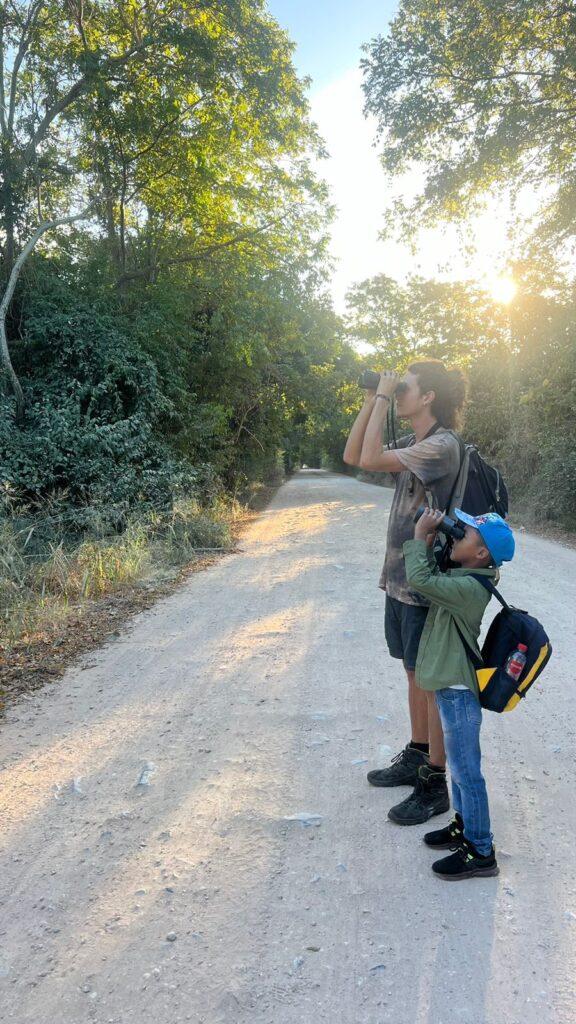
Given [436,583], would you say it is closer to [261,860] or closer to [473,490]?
[473,490]

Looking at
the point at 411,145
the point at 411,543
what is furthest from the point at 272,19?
the point at 411,543

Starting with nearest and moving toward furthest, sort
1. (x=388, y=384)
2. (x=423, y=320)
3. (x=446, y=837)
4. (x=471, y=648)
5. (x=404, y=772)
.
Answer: (x=471, y=648), (x=446, y=837), (x=388, y=384), (x=404, y=772), (x=423, y=320)

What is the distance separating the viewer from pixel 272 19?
471 inches

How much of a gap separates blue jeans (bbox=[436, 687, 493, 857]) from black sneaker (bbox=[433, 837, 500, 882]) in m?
0.03

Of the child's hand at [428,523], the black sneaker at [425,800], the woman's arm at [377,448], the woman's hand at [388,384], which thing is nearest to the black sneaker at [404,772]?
the black sneaker at [425,800]

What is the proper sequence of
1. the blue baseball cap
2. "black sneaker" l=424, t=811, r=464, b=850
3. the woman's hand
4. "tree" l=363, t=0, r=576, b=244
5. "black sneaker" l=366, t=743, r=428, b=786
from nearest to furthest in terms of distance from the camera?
1. the blue baseball cap
2. "black sneaker" l=424, t=811, r=464, b=850
3. the woman's hand
4. "black sneaker" l=366, t=743, r=428, b=786
5. "tree" l=363, t=0, r=576, b=244

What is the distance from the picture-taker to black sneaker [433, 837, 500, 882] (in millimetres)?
2510

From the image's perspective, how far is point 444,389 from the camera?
2.88 m

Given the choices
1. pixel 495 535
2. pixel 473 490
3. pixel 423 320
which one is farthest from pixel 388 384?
pixel 423 320

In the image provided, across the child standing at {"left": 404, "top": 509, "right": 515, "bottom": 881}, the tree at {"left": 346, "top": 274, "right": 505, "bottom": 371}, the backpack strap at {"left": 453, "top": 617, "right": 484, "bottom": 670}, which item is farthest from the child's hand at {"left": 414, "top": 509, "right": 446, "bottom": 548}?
the tree at {"left": 346, "top": 274, "right": 505, "bottom": 371}

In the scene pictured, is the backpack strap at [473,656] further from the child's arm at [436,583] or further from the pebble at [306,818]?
the pebble at [306,818]

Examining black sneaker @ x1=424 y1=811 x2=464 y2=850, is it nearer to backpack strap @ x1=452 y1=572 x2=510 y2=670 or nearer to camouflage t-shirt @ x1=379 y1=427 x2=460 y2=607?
backpack strap @ x1=452 y1=572 x2=510 y2=670

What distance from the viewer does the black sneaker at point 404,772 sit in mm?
3238

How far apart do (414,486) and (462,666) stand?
89 cm
